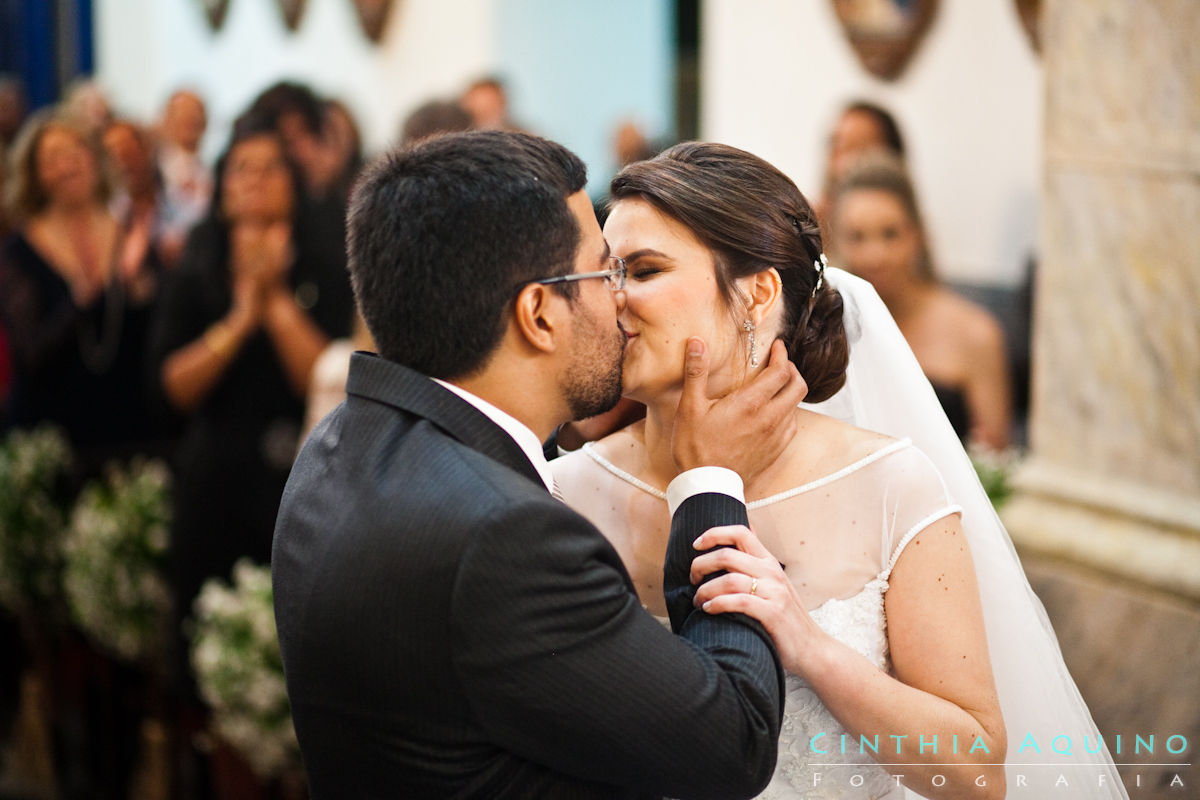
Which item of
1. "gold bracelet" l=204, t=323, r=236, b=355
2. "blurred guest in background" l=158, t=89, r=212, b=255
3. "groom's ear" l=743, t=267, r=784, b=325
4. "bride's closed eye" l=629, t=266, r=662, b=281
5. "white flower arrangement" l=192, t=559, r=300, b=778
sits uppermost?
"bride's closed eye" l=629, t=266, r=662, b=281

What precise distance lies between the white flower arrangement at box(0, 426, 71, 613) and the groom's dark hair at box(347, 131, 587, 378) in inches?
140

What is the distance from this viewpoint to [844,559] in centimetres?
200

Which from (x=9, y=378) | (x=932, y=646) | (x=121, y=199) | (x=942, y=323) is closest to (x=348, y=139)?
(x=121, y=199)

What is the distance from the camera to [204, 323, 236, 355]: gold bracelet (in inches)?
153

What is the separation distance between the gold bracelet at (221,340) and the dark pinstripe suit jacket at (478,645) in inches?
92.7

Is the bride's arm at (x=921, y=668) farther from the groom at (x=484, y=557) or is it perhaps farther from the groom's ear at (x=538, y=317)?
the groom's ear at (x=538, y=317)

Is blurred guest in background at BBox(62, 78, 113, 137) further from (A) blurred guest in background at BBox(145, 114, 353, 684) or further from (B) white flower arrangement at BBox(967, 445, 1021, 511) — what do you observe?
(B) white flower arrangement at BBox(967, 445, 1021, 511)

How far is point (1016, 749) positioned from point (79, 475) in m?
3.71

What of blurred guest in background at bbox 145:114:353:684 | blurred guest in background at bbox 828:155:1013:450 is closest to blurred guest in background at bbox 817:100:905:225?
blurred guest in background at bbox 828:155:1013:450

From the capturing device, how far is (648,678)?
150cm

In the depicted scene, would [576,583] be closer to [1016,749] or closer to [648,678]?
[648,678]

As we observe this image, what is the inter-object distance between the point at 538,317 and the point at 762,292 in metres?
0.50

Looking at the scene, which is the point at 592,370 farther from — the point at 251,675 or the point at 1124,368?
the point at 251,675

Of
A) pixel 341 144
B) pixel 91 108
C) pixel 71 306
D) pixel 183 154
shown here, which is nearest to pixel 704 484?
pixel 71 306
